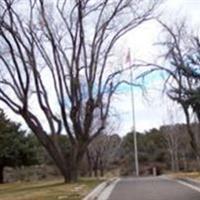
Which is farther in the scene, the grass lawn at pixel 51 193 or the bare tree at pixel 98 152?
the bare tree at pixel 98 152

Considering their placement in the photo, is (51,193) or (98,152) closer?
(51,193)

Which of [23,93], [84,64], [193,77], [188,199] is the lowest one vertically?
[188,199]

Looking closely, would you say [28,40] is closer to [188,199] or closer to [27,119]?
[27,119]

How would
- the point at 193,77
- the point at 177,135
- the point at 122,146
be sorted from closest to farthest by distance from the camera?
the point at 193,77 < the point at 177,135 < the point at 122,146

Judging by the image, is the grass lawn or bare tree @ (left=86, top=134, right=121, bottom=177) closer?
the grass lawn

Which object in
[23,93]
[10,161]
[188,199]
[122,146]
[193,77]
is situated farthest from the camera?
[122,146]

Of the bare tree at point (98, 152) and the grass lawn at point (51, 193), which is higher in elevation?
the bare tree at point (98, 152)

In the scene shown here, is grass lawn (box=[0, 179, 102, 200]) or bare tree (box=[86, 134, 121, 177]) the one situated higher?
bare tree (box=[86, 134, 121, 177])

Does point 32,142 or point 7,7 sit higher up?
point 7,7

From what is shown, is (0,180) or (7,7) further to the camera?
(0,180)

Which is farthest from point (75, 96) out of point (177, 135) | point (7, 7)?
point (177, 135)

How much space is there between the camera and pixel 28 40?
36.3 metres

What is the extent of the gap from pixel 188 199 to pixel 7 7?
736 inches

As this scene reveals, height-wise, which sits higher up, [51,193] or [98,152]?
[98,152]
